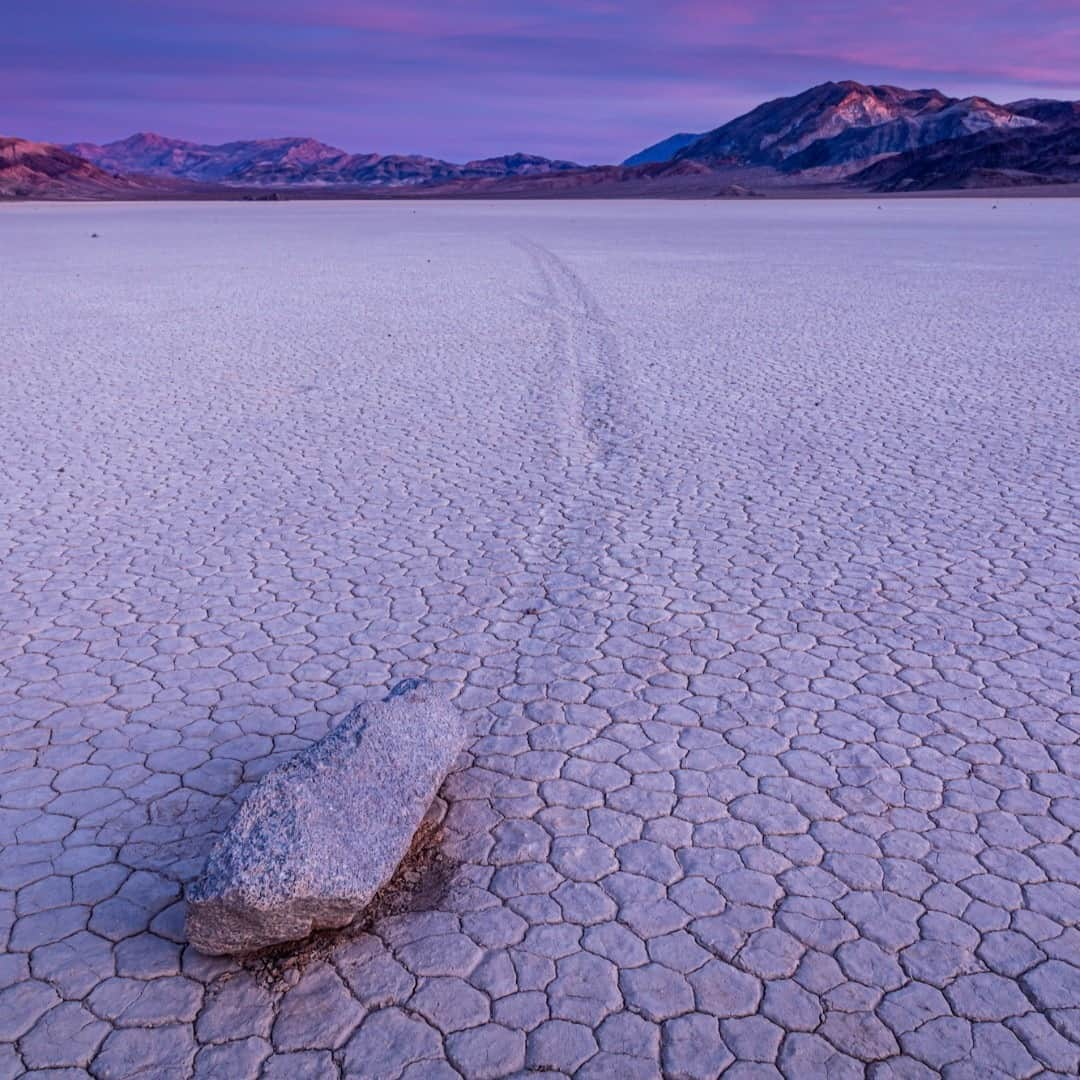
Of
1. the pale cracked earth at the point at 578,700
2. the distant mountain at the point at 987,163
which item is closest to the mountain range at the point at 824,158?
the distant mountain at the point at 987,163

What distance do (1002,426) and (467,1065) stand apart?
23.7ft

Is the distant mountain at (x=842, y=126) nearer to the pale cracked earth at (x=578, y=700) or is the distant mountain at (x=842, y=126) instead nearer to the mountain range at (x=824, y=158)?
the mountain range at (x=824, y=158)

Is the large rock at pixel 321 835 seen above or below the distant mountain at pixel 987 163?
above

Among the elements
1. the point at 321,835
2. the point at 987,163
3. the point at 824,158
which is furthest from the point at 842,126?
the point at 321,835

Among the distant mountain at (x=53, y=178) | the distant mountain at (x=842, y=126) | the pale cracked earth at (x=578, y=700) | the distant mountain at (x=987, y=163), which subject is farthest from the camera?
the distant mountain at (x=842, y=126)

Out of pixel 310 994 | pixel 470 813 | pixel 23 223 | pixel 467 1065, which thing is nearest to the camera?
pixel 467 1065

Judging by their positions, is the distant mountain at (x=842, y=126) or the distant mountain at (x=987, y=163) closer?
the distant mountain at (x=987, y=163)

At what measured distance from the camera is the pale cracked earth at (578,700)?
9.05ft

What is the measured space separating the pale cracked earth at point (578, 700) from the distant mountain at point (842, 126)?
126 metres

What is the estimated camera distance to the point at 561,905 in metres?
3.14

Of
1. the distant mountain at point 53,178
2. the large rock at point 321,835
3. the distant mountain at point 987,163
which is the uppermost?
the large rock at point 321,835

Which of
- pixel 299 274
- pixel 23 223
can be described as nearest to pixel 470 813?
pixel 299 274

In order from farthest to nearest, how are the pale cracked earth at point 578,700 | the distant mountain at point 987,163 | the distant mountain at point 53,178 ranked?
the distant mountain at point 53,178, the distant mountain at point 987,163, the pale cracked earth at point 578,700

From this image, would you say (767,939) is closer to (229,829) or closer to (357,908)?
(357,908)
